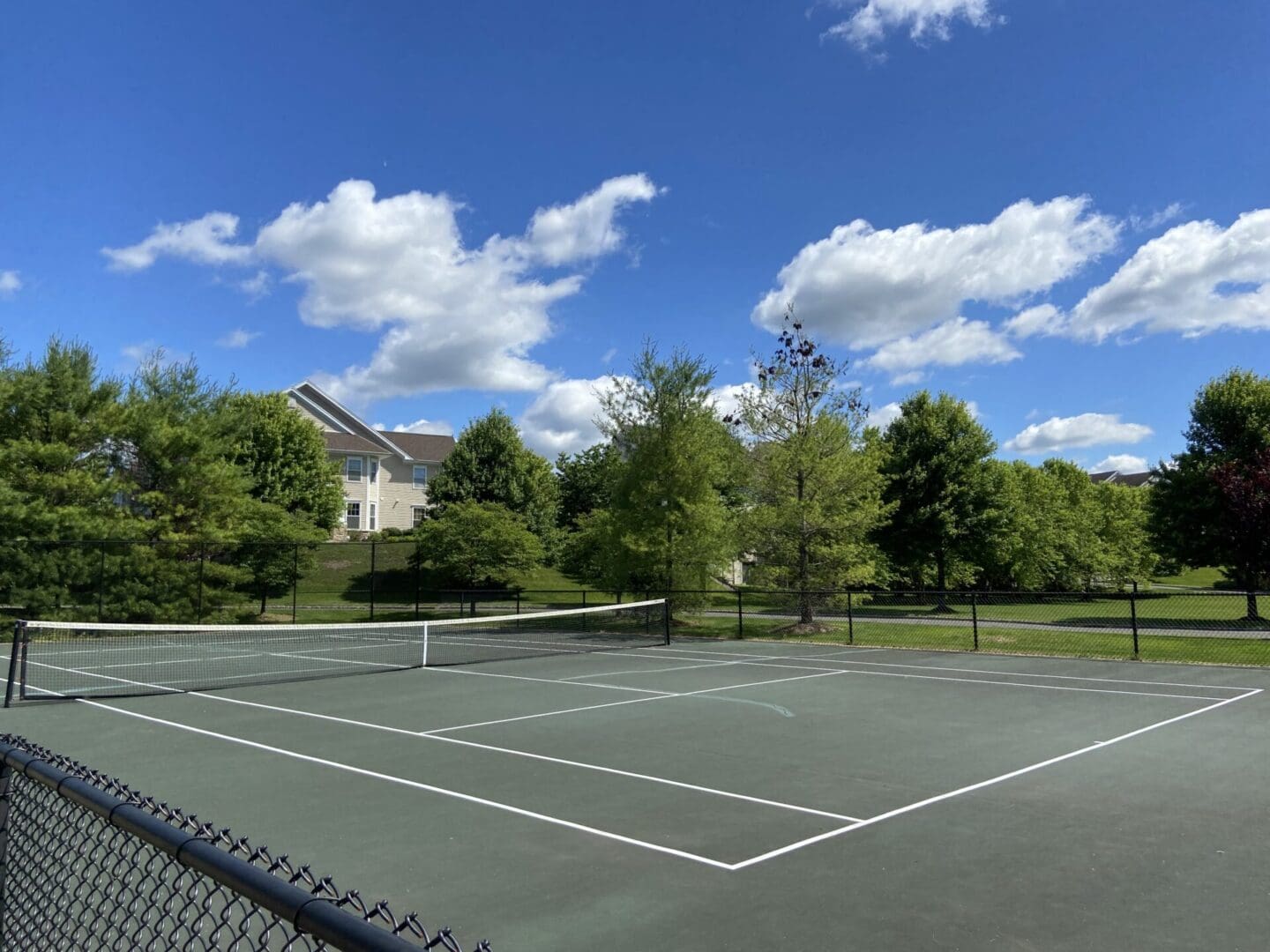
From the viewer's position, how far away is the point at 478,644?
989 inches

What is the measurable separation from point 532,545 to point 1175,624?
75.1 feet

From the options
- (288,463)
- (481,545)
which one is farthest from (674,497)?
(288,463)

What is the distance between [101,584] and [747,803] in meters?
27.7

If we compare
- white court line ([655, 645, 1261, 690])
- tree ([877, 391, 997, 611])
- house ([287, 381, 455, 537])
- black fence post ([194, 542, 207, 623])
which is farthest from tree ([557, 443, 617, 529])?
white court line ([655, 645, 1261, 690])

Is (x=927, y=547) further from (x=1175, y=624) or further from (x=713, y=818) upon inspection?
(x=713, y=818)

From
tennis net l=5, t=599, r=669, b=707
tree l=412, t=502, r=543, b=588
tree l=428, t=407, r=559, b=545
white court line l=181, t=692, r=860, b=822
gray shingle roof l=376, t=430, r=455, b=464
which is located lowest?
tennis net l=5, t=599, r=669, b=707

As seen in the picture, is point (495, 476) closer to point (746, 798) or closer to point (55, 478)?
point (55, 478)

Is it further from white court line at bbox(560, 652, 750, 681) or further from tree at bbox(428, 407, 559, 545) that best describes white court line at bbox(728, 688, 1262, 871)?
tree at bbox(428, 407, 559, 545)

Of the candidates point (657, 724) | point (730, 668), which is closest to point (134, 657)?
point (730, 668)

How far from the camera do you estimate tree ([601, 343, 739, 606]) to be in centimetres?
2905

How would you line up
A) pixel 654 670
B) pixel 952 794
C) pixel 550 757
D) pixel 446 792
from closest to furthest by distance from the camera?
1. pixel 952 794
2. pixel 446 792
3. pixel 550 757
4. pixel 654 670

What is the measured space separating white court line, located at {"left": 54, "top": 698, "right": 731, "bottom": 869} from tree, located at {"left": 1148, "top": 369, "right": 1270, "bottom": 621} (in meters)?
29.2

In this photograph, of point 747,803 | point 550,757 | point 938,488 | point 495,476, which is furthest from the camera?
point 495,476

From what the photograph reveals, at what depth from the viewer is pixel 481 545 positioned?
36.8 m
